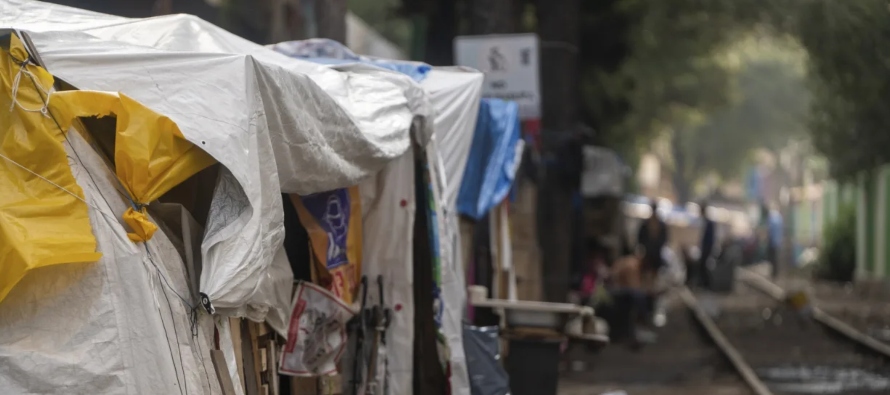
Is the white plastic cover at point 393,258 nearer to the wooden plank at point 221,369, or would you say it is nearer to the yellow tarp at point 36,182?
the wooden plank at point 221,369

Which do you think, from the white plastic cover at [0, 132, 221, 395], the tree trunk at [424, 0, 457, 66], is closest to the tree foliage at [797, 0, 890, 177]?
the tree trunk at [424, 0, 457, 66]

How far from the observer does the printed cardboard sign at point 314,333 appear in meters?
6.31

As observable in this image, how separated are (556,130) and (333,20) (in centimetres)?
361

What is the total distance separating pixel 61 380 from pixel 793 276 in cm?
4060

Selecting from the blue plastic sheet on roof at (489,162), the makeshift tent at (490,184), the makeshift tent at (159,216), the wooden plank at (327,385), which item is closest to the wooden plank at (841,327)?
the makeshift tent at (490,184)

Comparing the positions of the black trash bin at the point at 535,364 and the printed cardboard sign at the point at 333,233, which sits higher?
the printed cardboard sign at the point at 333,233

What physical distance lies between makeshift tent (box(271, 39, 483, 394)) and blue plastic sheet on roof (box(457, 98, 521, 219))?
49 cm

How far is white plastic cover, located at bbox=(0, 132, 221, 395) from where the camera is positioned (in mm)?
4363

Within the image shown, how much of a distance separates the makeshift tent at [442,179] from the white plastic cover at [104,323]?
240cm

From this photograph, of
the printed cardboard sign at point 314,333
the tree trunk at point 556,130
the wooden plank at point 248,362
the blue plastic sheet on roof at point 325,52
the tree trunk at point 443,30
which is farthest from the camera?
the tree trunk at point 443,30

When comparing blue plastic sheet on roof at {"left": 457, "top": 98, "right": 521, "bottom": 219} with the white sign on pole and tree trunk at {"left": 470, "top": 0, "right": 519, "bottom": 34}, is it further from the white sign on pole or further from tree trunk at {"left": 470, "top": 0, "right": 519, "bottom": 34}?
tree trunk at {"left": 470, "top": 0, "right": 519, "bottom": 34}

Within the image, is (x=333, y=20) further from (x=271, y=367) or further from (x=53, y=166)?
(x=53, y=166)

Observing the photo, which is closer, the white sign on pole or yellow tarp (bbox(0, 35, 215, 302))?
yellow tarp (bbox(0, 35, 215, 302))

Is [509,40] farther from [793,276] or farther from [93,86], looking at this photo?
[793,276]
